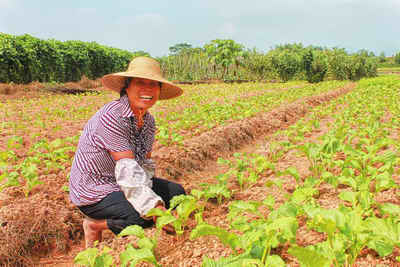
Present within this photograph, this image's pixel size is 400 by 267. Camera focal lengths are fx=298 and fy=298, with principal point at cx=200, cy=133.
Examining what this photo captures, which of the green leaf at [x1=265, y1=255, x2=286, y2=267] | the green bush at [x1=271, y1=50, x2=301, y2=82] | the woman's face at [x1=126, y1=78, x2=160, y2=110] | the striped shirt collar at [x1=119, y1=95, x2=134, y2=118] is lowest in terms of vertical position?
the green leaf at [x1=265, y1=255, x2=286, y2=267]

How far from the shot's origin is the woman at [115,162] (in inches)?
103

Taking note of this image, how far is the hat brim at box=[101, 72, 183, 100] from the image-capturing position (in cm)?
265

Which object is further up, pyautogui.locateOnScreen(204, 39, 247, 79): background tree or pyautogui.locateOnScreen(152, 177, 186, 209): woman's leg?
pyautogui.locateOnScreen(204, 39, 247, 79): background tree

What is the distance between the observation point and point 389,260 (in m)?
1.87

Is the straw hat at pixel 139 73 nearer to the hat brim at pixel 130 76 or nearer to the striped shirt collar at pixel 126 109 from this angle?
the hat brim at pixel 130 76

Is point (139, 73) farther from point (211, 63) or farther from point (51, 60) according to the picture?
point (211, 63)

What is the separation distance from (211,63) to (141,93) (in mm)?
32900

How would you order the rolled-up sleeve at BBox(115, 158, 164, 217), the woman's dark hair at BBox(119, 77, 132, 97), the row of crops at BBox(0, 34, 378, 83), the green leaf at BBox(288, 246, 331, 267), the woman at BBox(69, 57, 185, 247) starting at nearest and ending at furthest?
the green leaf at BBox(288, 246, 331, 267)
the rolled-up sleeve at BBox(115, 158, 164, 217)
the woman at BBox(69, 57, 185, 247)
the woman's dark hair at BBox(119, 77, 132, 97)
the row of crops at BBox(0, 34, 378, 83)

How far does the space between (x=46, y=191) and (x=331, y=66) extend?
36800mm

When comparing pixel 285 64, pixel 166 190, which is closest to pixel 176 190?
pixel 166 190

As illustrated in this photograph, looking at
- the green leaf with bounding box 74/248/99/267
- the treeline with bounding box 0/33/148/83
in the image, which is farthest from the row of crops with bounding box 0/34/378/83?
the green leaf with bounding box 74/248/99/267

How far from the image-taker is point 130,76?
8.68 ft

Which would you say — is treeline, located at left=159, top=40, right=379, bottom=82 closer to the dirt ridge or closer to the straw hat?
the dirt ridge

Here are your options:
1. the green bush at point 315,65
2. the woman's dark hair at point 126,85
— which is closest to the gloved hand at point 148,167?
the woman's dark hair at point 126,85
